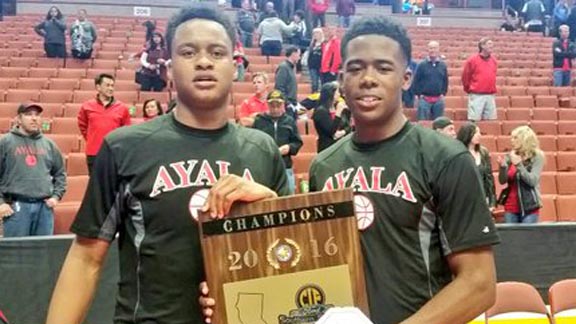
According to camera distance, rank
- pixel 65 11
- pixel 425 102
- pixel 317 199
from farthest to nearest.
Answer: pixel 65 11 → pixel 425 102 → pixel 317 199

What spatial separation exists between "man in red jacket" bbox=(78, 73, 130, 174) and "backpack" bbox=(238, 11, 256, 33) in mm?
8139

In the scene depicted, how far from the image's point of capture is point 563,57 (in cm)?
1322

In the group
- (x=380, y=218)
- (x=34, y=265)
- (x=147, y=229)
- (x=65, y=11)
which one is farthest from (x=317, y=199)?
(x=65, y=11)

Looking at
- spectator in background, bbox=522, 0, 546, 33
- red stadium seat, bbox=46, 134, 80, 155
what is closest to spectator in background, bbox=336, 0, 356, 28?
spectator in background, bbox=522, 0, 546, 33

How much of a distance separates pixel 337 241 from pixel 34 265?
3.74 metres

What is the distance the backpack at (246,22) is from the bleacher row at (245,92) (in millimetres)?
645

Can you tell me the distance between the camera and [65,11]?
62.6 feet

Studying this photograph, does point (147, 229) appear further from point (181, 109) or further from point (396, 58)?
point (396, 58)

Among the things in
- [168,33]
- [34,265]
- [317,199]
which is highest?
[168,33]

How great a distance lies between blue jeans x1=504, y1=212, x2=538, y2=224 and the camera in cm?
694

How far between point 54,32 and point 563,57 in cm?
823

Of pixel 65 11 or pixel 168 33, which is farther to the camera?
pixel 65 11

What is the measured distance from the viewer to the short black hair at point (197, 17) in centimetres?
216

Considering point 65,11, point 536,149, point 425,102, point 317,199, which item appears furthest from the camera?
point 65,11
